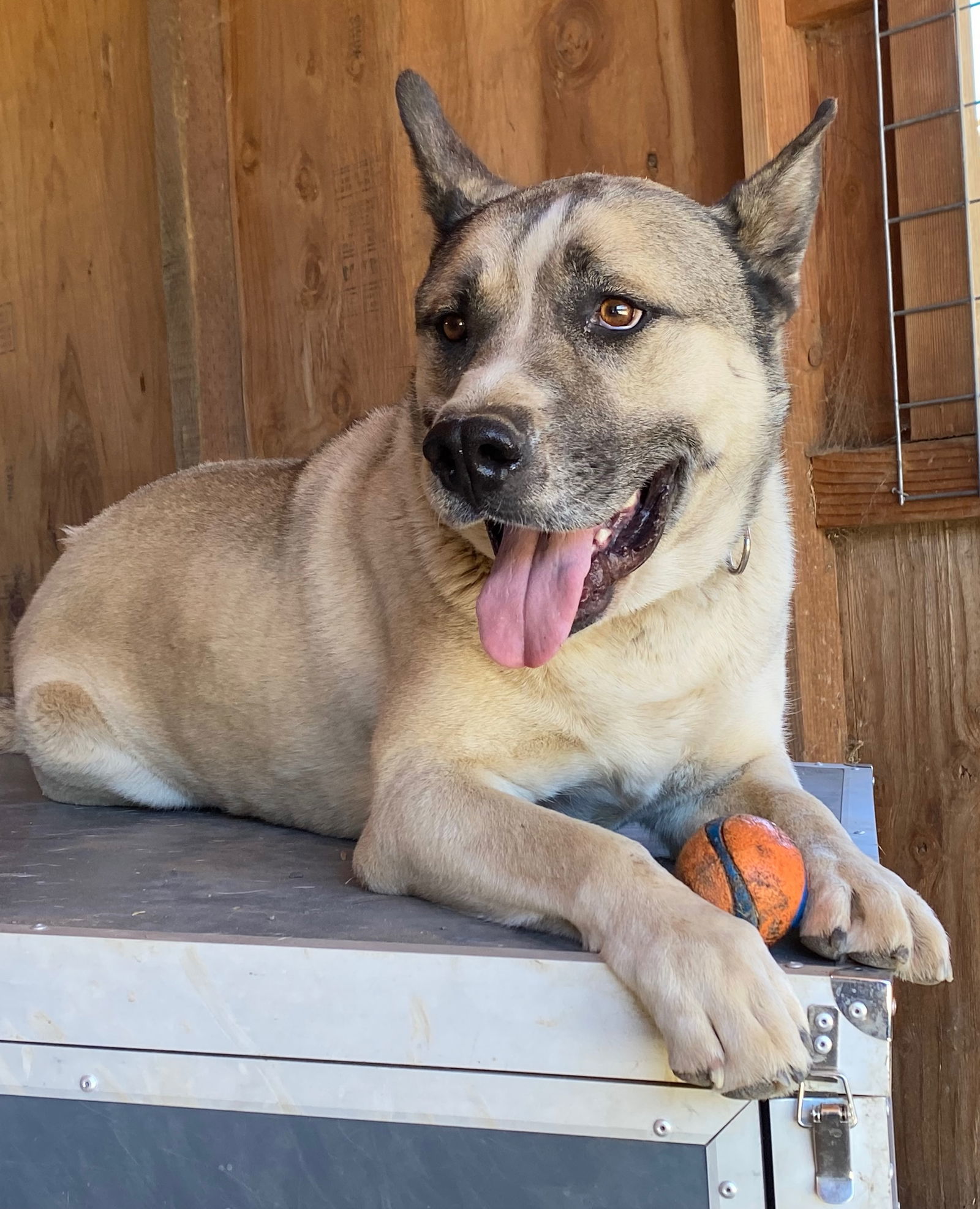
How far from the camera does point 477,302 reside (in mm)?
1922

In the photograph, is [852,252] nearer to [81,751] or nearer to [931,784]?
[931,784]

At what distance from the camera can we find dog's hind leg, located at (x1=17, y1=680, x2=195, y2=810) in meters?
2.70

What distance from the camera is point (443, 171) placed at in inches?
88.3

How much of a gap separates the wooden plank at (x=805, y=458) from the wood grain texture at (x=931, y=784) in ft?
0.26

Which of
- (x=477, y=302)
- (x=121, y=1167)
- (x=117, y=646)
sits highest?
(x=477, y=302)

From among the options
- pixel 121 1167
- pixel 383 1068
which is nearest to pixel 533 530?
pixel 383 1068

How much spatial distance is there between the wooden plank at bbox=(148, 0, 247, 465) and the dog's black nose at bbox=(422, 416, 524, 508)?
96.0 inches

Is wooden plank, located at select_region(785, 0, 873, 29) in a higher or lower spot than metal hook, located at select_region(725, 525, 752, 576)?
higher

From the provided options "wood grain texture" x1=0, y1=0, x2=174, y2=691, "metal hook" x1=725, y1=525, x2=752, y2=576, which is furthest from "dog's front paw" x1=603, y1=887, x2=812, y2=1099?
"wood grain texture" x1=0, y1=0, x2=174, y2=691

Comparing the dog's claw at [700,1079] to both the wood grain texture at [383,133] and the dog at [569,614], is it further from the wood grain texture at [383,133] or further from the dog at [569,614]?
the wood grain texture at [383,133]

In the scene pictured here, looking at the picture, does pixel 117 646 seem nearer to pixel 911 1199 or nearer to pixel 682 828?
pixel 682 828

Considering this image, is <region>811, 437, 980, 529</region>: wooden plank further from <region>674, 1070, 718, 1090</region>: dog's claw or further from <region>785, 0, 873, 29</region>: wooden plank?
<region>674, 1070, 718, 1090</region>: dog's claw

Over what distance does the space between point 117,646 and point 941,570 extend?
2010mm

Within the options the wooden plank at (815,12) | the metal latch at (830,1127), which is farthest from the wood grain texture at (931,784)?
the metal latch at (830,1127)
